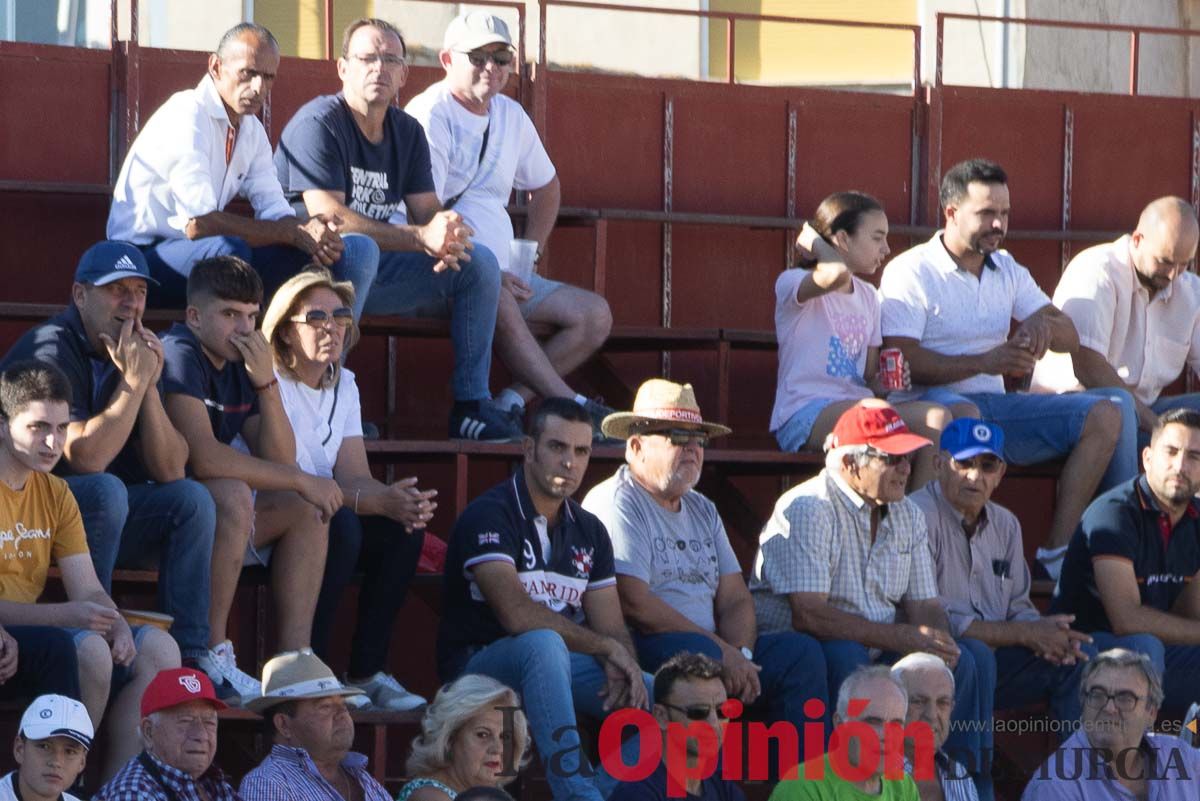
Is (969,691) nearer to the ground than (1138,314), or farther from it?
nearer to the ground

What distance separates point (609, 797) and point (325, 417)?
68.5 inches

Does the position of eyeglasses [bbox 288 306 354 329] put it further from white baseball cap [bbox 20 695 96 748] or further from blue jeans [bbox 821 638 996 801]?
blue jeans [bbox 821 638 996 801]

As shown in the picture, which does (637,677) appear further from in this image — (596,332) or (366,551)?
(596,332)

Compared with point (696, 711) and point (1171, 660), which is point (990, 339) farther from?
point (696, 711)

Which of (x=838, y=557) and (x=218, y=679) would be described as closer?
(x=218, y=679)

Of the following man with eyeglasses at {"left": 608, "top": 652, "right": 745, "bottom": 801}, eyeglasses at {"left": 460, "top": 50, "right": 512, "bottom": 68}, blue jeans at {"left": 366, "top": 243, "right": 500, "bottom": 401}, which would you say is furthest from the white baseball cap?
eyeglasses at {"left": 460, "top": 50, "right": 512, "bottom": 68}

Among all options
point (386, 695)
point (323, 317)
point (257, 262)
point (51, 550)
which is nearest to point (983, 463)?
point (386, 695)

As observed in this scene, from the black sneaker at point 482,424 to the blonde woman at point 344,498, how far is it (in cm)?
84

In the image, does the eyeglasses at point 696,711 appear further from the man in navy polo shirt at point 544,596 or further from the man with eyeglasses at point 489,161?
the man with eyeglasses at point 489,161

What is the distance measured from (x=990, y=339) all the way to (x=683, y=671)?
3.01 m

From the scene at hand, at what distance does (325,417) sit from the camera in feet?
24.0

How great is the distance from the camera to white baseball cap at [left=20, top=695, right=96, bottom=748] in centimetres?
560

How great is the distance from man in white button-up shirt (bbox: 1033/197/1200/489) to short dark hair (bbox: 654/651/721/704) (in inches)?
120

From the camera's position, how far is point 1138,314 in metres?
9.34
